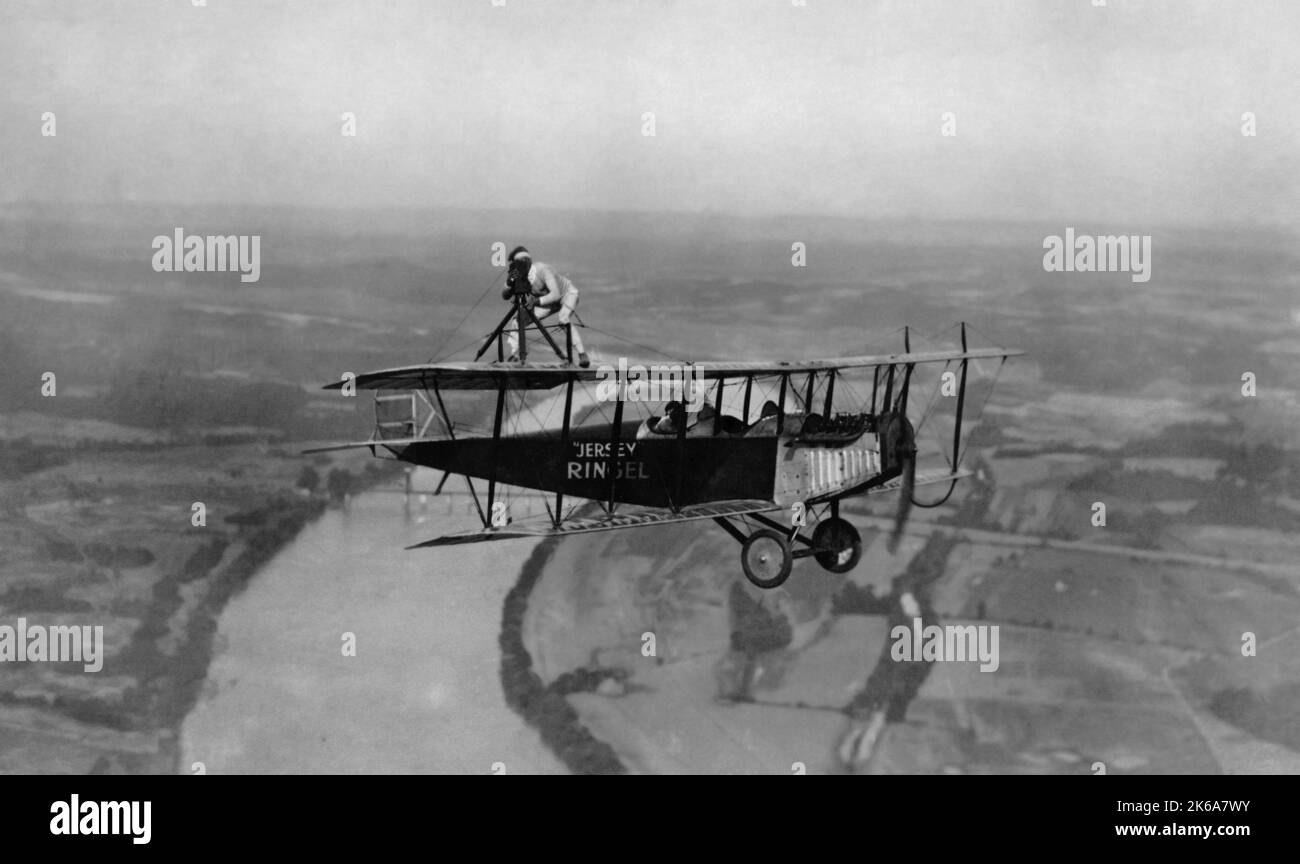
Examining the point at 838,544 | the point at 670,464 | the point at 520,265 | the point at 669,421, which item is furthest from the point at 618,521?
the point at 520,265

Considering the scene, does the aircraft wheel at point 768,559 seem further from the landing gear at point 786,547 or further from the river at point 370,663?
the river at point 370,663

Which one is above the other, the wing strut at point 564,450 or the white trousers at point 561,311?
the white trousers at point 561,311

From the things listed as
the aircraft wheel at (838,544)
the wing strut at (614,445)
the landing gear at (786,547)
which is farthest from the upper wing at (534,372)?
the aircraft wheel at (838,544)

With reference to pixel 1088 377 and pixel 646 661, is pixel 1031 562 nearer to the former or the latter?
pixel 1088 377

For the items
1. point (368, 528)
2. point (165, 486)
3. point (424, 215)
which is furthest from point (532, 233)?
point (165, 486)

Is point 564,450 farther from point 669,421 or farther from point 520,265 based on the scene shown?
point 520,265
